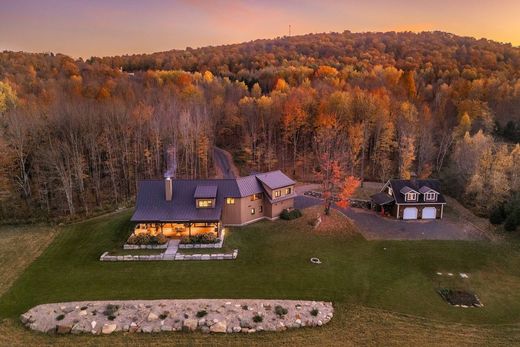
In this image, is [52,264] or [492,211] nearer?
[52,264]

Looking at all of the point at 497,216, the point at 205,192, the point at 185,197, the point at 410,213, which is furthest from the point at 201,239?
the point at 497,216

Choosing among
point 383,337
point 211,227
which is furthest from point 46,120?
point 383,337

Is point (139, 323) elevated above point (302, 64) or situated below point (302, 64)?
below

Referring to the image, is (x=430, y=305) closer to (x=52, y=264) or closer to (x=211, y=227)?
(x=211, y=227)

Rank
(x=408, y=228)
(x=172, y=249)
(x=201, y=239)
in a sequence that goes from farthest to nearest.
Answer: (x=408, y=228)
(x=201, y=239)
(x=172, y=249)

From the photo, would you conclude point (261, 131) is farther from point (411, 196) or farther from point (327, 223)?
point (411, 196)

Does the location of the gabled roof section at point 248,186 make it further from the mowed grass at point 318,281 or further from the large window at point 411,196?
the large window at point 411,196

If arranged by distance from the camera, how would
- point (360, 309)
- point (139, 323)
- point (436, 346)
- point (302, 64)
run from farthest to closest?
point (302, 64), point (360, 309), point (139, 323), point (436, 346)

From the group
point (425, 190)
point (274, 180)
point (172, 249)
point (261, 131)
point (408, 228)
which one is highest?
point (261, 131)
